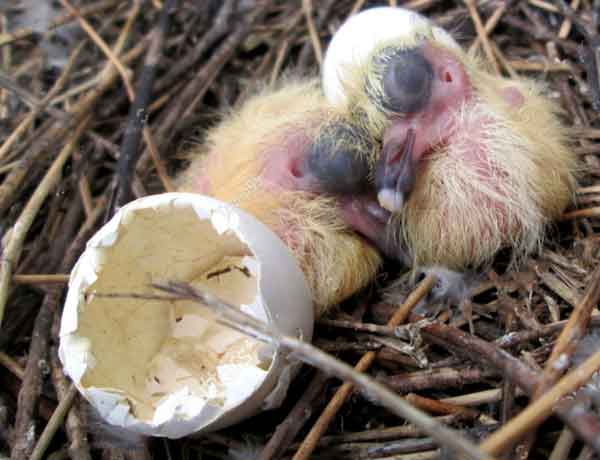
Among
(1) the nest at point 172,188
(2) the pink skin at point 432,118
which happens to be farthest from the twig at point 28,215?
(2) the pink skin at point 432,118

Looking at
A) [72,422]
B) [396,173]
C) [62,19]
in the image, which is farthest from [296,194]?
[62,19]

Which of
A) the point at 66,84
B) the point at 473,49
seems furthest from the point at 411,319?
the point at 66,84

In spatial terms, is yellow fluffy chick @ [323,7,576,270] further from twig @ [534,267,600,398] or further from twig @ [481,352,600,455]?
twig @ [481,352,600,455]

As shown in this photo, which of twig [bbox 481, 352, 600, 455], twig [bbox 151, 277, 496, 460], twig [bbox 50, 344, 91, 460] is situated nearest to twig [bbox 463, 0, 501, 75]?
twig [bbox 481, 352, 600, 455]

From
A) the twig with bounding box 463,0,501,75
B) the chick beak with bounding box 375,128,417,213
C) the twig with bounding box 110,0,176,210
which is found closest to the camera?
the chick beak with bounding box 375,128,417,213

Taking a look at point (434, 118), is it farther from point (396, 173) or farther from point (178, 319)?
point (178, 319)
